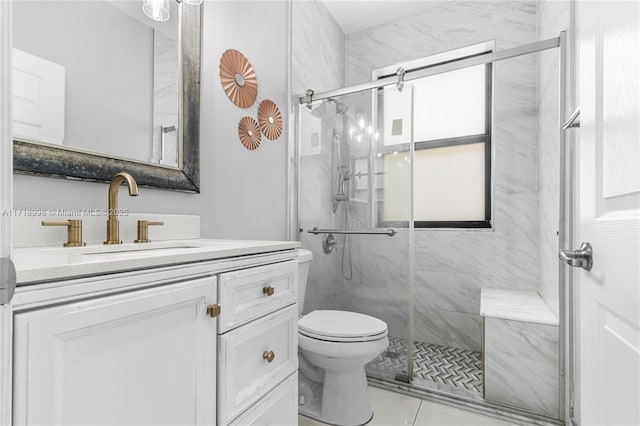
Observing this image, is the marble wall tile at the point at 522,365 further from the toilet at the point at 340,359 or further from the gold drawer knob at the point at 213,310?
the gold drawer knob at the point at 213,310

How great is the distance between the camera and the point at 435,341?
2555 mm

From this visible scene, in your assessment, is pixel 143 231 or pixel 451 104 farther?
pixel 451 104

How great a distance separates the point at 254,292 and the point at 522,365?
152cm

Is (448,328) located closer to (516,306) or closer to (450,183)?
(516,306)

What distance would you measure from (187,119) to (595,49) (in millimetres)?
1347

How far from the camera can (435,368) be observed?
2.17 meters

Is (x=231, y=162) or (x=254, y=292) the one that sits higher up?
(x=231, y=162)

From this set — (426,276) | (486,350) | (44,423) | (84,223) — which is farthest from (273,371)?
(426,276)

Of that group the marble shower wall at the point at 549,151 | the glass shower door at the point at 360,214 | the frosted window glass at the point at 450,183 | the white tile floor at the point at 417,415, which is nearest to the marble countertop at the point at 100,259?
the glass shower door at the point at 360,214

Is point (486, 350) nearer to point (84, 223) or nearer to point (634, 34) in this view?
point (634, 34)

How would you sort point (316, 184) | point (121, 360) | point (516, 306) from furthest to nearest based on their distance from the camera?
1. point (316, 184)
2. point (516, 306)
3. point (121, 360)

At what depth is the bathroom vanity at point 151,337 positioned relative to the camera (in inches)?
20.1

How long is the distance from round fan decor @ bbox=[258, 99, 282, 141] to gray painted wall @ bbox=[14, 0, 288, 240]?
37 millimetres

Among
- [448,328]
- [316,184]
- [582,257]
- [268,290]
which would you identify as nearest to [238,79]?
[316,184]
